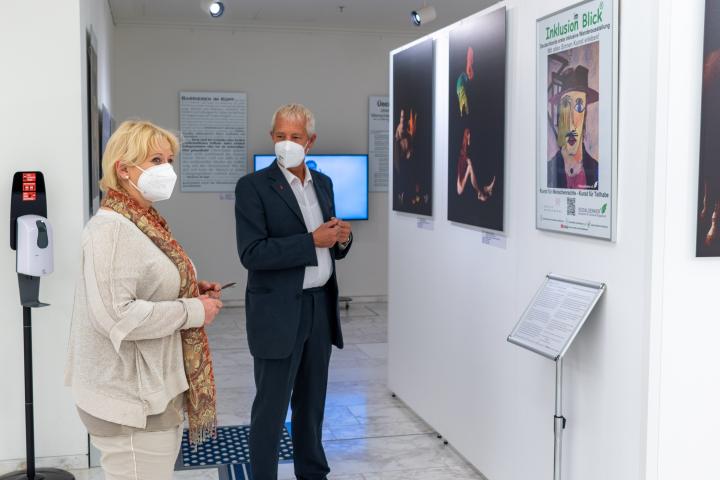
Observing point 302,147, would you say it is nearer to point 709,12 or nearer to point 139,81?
point 709,12

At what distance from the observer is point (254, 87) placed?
879 cm

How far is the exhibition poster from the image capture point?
273 centimetres

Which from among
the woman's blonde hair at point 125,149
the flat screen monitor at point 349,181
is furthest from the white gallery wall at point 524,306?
the flat screen monitor at point 349,181

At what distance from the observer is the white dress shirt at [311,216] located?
3.44 metres

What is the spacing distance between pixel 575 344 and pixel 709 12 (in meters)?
1.24

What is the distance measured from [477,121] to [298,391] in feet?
4.89

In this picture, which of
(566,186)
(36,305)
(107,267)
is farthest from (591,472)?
(36,305)

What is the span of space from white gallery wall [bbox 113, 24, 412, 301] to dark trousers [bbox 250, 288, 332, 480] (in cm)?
533

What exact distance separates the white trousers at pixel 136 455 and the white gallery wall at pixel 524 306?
1.48 meters

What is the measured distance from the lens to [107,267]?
219cm

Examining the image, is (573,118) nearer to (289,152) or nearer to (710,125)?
(710,125)

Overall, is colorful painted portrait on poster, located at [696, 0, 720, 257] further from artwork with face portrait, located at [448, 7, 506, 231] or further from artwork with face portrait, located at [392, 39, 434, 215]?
artwork with face portrait, located at [392, 39, 434, 215]

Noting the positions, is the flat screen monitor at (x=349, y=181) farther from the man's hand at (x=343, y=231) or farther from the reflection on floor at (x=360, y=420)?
the man's hand at (x=343, y=231)

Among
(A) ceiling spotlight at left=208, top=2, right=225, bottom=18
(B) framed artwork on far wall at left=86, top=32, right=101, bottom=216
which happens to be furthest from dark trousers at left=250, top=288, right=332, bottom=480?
(A) ceiling spotlight at left=208, top=2, right=225, bottom=18
